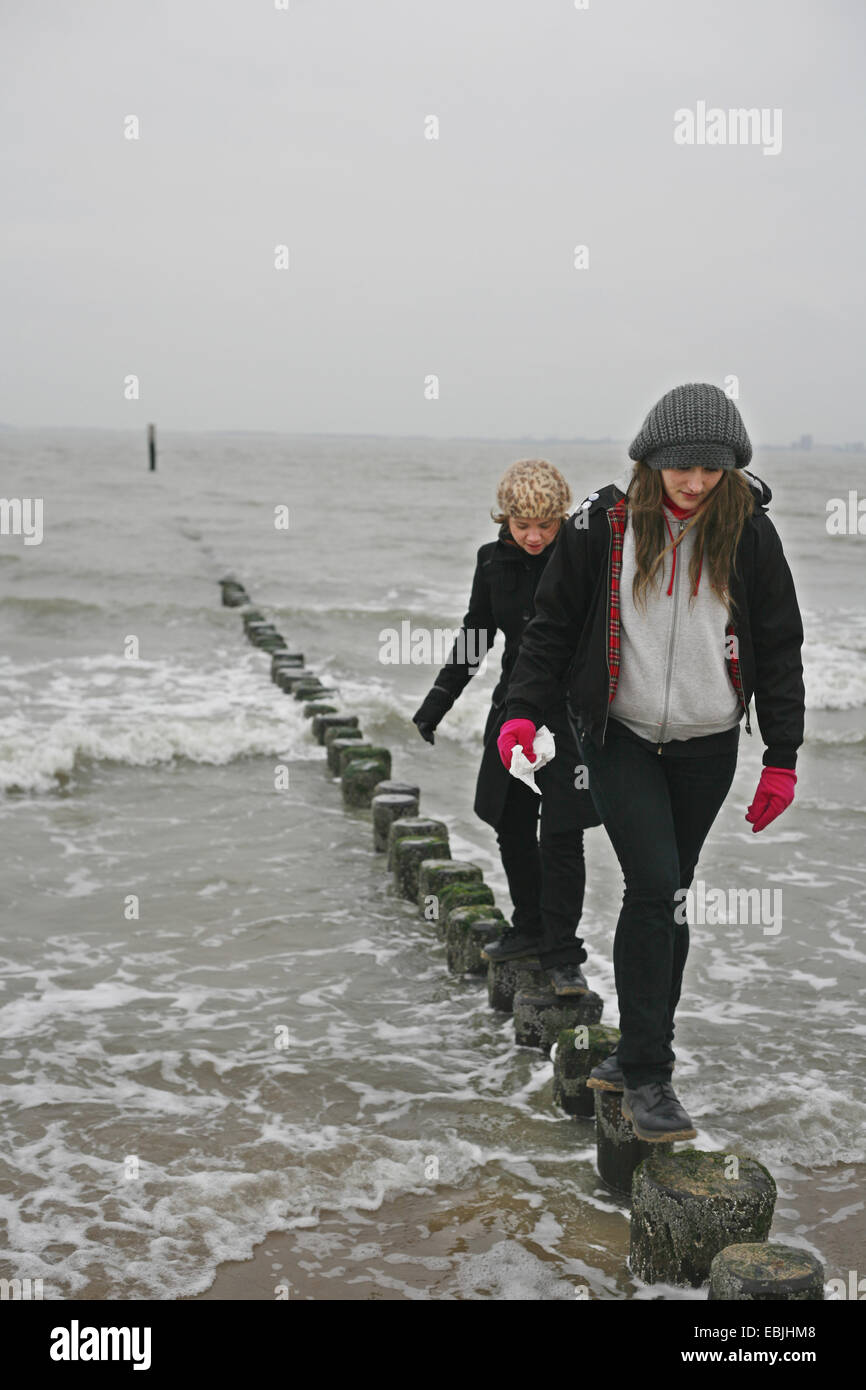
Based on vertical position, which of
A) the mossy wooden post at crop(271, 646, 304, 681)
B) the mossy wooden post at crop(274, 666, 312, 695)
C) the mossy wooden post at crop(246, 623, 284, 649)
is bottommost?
the mossy wooden post at crop(274, 666, 312, 695)

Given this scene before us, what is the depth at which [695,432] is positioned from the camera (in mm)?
3398

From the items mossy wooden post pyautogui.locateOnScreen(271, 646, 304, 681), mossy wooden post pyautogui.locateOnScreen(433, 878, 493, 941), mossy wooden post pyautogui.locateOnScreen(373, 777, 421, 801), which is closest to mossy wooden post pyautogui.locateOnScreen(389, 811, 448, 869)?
mossy wooden post pyautogui.locateOnScreen(373, 777, 421, 801)

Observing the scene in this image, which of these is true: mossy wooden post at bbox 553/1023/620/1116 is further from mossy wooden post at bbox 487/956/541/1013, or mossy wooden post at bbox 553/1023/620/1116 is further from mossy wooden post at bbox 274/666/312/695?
mossy wooden post at bbox 274/666/312/695

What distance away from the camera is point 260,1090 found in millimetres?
4840

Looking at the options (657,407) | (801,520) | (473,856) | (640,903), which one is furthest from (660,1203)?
(801,520)

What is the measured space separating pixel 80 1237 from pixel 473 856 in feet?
15.2

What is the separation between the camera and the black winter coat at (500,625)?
4.68 m

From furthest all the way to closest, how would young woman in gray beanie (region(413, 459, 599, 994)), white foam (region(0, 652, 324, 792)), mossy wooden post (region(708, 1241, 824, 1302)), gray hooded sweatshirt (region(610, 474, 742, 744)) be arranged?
white foam (region(0, 652, 324, 792)), young woman in gray beanie (region(413, 459, 599, 994)), gray hooded sweatshirt (region(610, 474, 742, 744)), mossy wooden post (region(708, 1241, 824, 1302))

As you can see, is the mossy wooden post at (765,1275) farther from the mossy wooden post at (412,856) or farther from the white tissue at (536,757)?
the mossy wooden post at (412,856)

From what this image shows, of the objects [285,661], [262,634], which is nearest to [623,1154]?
[285,661]

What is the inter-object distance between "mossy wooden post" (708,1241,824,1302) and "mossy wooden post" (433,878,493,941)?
295 cm

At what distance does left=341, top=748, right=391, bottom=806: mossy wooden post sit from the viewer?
30.1 feet
